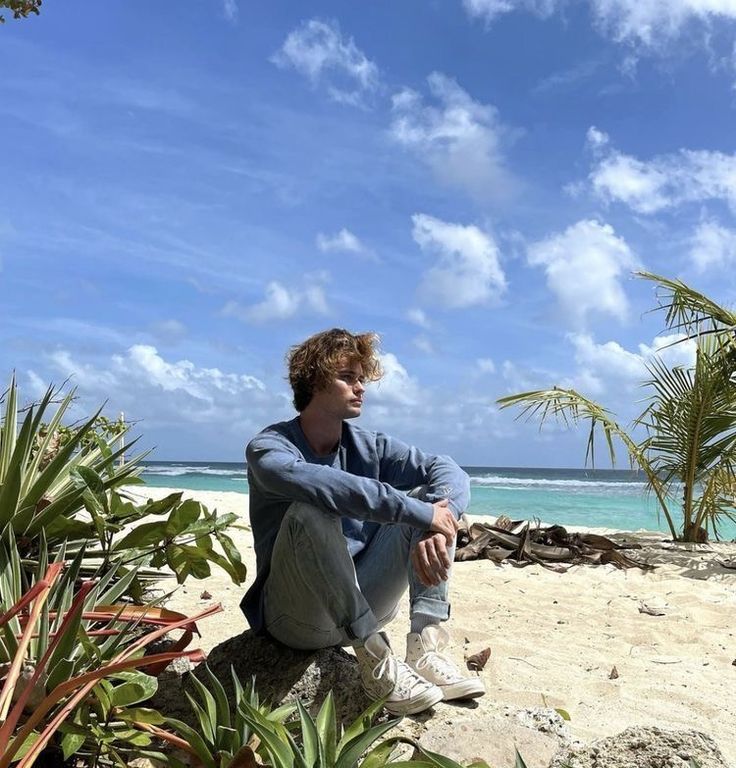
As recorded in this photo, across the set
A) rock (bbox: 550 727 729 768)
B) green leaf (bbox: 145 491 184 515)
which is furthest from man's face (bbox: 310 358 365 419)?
rock (bbox: 550 727 729 768)

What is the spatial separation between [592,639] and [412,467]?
1.87m

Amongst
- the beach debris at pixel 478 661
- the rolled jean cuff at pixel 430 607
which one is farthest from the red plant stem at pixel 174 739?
the beach debris at pixel 478 661

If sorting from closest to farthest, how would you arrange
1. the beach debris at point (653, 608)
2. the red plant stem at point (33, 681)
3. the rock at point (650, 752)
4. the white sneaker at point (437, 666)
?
the red plant stem at point (33, 681), the rock at point (650, 752), the white sneaker at point (437, 666), the beach debris at point (653, 608)

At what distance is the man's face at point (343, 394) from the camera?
10.1ft

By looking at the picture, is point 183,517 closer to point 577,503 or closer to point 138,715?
point 138,715

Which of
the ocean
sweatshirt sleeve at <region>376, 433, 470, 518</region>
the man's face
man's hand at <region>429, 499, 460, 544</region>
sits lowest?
the ocean

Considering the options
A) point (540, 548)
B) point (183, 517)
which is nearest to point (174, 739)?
point (183, 517)

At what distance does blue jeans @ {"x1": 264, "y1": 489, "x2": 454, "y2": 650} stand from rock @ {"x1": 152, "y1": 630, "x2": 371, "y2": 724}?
0.07m

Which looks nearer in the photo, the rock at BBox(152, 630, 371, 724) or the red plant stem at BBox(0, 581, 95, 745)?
the red plant stem at BBox(0, 581, 95, 745)

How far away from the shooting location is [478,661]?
3674 millimetres

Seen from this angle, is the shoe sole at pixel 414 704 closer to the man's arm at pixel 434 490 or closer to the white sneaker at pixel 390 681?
the white sneaker at pixel 390 681

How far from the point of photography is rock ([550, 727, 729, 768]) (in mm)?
2148

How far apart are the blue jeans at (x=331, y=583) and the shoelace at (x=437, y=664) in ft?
0.45

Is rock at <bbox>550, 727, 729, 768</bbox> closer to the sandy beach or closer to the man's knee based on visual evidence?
the sandy beach
